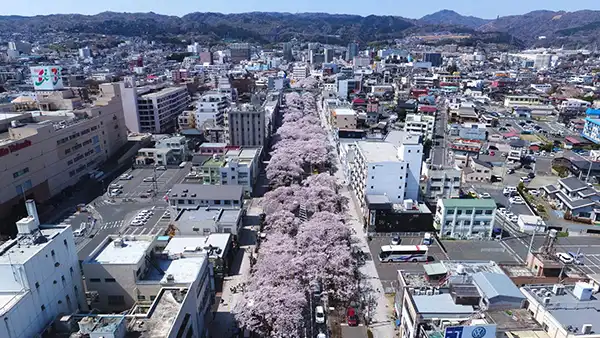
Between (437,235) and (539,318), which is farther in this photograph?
(437,235)

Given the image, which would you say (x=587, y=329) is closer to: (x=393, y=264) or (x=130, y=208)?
(x=393, y=264)

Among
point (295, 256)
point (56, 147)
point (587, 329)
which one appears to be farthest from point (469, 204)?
point (56, 147)

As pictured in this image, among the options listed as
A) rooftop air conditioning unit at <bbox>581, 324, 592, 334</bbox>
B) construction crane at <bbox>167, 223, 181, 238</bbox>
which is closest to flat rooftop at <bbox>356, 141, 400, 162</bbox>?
construction crane at <bbox>167, 223, 181, 238</bbox>

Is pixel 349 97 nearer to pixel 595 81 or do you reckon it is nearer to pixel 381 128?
pixel 381 128

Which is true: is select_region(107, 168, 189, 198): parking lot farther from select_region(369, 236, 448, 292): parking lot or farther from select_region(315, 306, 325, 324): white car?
select_region(315, 306, 325, 324): white car

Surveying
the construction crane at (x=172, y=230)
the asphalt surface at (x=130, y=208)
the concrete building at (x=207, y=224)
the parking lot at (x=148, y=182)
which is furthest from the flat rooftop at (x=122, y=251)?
the parking lot at (x=148, y=182)

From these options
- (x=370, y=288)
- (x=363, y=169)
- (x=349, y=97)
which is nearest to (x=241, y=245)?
(x=370, y=288)

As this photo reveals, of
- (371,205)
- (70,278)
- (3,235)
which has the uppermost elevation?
(70,278)
